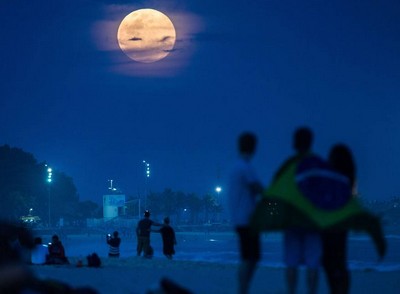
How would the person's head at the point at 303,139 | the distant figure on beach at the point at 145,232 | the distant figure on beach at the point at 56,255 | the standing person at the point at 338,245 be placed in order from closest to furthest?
the person's head at the point at 303,139 < the standing person at the point at 338,245 < the distant figure on beach at the point at 56,255 < the distant figure on beach at the point at 145,232

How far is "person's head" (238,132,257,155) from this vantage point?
902cm

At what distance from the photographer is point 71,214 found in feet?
585

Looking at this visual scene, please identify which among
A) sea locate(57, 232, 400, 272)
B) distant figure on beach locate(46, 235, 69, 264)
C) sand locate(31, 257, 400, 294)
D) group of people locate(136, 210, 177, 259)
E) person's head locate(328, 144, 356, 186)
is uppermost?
person's head locate(328, 144, 356, 186)

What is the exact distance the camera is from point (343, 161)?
919 cm

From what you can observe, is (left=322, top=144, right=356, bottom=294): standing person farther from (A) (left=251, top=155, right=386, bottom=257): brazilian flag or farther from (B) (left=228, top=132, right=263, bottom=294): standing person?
(B) (left=228, top=132, right=263, bottom=294): standing person

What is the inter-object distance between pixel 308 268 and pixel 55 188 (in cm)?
16093

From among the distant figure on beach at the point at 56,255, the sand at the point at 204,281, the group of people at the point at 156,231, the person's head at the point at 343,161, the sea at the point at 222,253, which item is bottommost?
the sea at the point at 222,253

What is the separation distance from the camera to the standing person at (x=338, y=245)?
28.7 feet

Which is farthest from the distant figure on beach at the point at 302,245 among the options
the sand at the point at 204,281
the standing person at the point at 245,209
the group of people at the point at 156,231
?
the group of people at the point at 156,231

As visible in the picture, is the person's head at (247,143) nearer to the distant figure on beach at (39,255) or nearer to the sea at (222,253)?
the sea at (222,253)

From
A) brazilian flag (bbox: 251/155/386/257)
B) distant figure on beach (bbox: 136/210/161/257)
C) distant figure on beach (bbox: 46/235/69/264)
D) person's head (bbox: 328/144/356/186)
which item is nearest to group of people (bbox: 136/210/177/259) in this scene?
distant figure on beach (bbox: 136/210/161/257)

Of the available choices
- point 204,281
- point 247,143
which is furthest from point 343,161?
point 204,281

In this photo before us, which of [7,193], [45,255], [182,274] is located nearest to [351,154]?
[182,274]

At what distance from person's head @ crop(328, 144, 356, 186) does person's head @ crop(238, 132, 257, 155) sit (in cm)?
90
